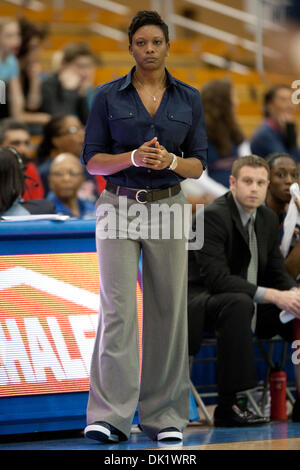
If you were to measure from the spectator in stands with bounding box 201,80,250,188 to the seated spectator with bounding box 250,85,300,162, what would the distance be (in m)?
0.46

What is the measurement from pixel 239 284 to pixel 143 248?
1.02 m

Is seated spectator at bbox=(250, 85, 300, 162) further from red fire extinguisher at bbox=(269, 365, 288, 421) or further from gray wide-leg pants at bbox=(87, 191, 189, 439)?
gray wide-leg pants at bbox=(87, 191, 189, 439)

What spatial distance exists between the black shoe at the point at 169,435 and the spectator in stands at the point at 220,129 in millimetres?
2941

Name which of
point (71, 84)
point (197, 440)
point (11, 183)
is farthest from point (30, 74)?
point (197, 440)

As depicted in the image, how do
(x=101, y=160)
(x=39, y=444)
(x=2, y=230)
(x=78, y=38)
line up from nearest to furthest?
(x=101, y=160)
(x=39, y=444)
(x=2, y=230)
(x=78, y=38)

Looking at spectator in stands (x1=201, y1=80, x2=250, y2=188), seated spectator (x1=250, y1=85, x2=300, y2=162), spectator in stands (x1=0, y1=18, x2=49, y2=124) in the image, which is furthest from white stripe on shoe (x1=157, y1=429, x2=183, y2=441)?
spectator in stands (x1=0, y1=18, x2=49, y2=124)

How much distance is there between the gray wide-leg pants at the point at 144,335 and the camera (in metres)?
3.75

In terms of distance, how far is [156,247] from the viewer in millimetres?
3791

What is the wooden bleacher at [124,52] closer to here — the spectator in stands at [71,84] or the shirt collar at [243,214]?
the spectator in stands at [71,84]

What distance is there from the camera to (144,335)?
3.87 meters

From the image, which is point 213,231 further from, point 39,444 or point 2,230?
point 39,444

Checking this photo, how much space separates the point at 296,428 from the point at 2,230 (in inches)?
70.5

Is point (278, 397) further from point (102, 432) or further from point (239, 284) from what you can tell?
point (102, 432)
